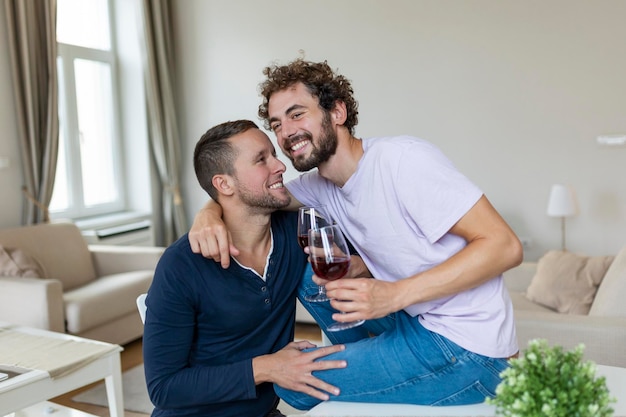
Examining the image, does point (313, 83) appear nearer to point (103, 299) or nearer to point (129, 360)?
point (103, 299)

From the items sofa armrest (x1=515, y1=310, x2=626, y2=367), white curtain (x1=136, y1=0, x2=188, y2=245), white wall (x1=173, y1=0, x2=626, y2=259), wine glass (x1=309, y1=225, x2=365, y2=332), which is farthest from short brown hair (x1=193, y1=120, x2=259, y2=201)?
white curtain (x1=136, y1=0, x2=188, y2=245)

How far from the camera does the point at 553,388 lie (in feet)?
3.04

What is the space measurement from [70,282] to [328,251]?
3.38 meters

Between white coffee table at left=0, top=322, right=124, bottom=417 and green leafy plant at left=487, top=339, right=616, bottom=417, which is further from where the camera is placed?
white coffee table at left=0, top=322, right=124, bottom=417

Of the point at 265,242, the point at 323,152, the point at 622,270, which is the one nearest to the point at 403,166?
the point at 323,152

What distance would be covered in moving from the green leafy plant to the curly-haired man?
1.36 ft

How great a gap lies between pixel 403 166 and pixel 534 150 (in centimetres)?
365

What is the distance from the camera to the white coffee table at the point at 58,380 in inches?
87.7

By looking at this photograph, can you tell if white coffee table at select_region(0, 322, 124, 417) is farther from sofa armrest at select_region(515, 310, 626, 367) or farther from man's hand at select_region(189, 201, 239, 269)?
sofa armrest at select_region(515, 310, 626, 367)

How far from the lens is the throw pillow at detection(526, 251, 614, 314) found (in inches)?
129

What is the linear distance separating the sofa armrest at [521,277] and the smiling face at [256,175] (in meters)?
2.52

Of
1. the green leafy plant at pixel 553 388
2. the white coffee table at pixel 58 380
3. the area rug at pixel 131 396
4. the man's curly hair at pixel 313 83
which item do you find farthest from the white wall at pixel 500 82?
the green leafy plant at pixel 553 388

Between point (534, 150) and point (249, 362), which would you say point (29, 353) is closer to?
point (249, 362)

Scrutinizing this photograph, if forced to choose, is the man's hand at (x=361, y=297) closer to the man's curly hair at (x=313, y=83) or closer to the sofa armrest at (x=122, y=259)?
the man's curly hair at (x=313, y=83)
